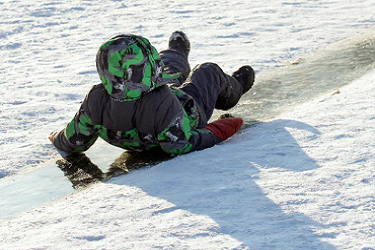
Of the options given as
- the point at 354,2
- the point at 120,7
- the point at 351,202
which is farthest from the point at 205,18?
the point at 351,202

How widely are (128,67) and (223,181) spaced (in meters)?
0.80

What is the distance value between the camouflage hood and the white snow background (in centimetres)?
46

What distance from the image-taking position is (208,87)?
12.5 feet

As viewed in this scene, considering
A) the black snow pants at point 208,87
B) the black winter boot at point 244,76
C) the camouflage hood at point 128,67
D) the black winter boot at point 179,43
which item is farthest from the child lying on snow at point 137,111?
the black winter boot at point 179,43

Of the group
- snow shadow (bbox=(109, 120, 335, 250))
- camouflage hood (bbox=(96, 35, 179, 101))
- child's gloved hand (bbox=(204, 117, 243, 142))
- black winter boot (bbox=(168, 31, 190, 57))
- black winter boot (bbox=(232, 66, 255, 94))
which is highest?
camouflage hood (bbox=(96, 35, 179, 101))

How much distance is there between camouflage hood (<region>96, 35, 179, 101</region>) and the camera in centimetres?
296

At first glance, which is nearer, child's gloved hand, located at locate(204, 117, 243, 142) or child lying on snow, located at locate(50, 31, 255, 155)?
child lying on snow, located at locate(50, 31, 255, 155)

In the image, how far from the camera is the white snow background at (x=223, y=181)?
91.5 inches

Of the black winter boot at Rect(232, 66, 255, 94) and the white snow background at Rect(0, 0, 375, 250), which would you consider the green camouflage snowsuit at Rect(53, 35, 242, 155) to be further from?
→ the black winter boot at Rect(232, 66, 255, 94)

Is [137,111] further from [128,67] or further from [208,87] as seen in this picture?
[208,87]

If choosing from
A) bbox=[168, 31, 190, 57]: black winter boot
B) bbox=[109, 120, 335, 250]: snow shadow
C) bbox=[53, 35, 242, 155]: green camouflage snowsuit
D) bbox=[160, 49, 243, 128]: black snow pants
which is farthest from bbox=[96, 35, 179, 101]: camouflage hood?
bbox=[168, 31, 190, 57]: black winter boot

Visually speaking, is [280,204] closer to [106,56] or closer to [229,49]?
[106,56]

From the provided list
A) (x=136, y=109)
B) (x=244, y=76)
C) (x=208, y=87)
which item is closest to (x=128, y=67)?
(x=136, y=109)

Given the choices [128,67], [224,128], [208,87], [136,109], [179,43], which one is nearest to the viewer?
[128,67]
